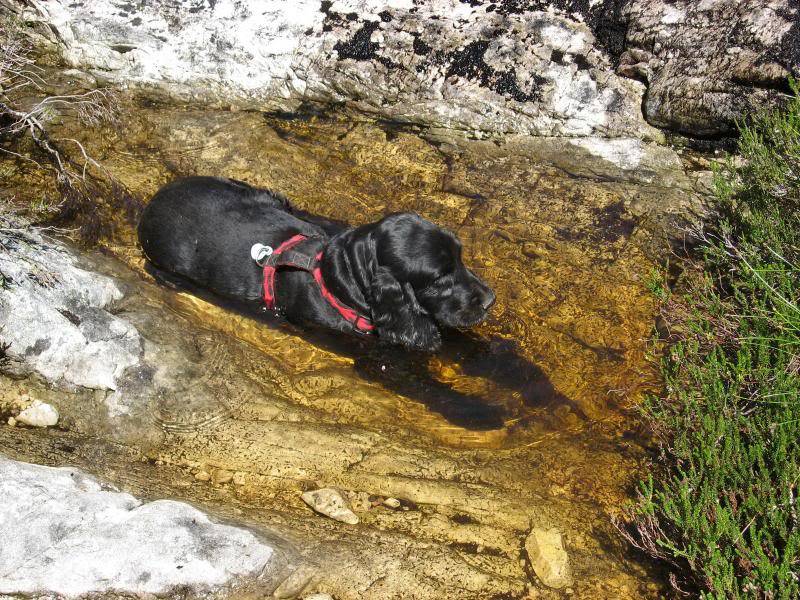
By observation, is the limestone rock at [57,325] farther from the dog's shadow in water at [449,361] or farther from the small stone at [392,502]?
the small stone at [392,502]

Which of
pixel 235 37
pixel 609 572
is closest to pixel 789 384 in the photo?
pixel 609 572

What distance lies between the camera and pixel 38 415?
3717 millimetres

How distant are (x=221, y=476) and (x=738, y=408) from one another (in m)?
2.60

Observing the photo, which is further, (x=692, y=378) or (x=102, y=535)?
(x=692, y=378)

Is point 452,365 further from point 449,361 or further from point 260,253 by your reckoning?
point 260,253

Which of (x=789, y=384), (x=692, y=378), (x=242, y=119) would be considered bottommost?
(x=692, y=378)

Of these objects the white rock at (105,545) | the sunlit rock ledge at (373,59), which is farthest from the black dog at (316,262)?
the white rock at (105,545)

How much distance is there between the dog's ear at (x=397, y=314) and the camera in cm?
437

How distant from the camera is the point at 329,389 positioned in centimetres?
444

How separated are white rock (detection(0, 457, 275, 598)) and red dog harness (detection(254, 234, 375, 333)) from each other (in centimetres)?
185

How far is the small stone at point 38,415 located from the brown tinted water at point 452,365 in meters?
0.53

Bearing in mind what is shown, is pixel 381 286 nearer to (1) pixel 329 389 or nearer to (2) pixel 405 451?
(1) pixel 329 389

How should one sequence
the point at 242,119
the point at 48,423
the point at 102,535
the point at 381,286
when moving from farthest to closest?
the point at 242,119 < the point at 381,286 < the point at 48,423 < the point at 102,535

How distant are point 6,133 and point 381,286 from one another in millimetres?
3384
